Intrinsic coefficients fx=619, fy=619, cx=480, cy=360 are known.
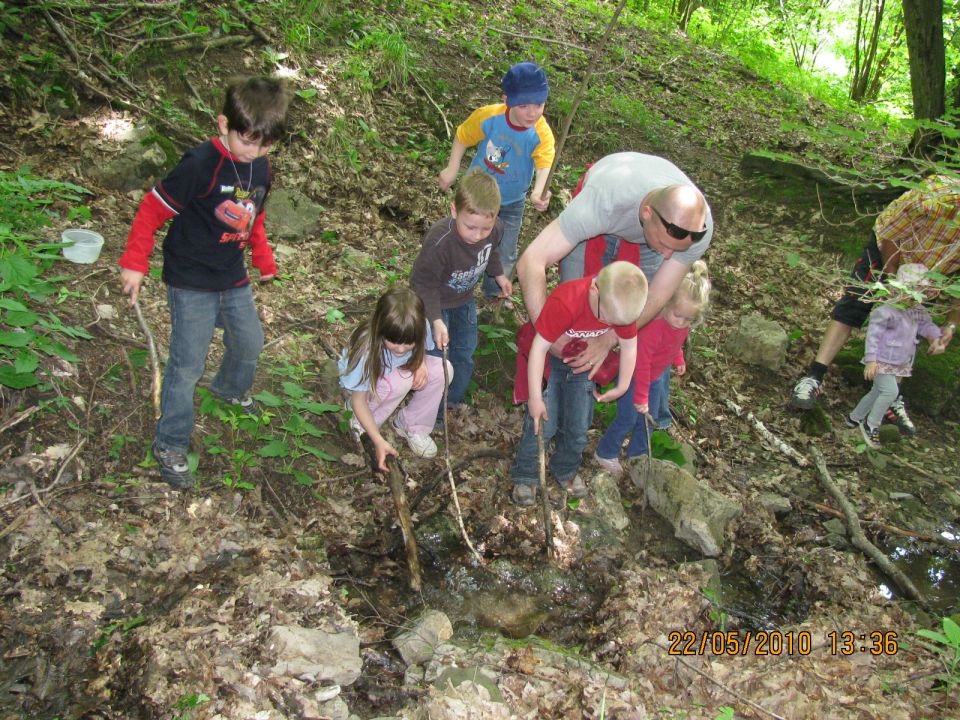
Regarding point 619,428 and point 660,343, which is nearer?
point 660,343

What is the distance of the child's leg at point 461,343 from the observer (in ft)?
13.6

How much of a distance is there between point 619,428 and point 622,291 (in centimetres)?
151

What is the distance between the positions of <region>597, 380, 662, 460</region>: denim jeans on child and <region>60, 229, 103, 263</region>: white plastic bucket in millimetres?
3536

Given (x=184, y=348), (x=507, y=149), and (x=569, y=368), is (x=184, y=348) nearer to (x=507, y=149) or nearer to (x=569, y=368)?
(x=569, y=368)

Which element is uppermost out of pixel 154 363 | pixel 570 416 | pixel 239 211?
pixel 239 211

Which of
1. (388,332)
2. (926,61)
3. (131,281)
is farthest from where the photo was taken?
(926,61)

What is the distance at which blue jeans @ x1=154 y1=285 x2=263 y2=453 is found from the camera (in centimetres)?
313

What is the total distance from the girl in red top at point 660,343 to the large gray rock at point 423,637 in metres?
1.82

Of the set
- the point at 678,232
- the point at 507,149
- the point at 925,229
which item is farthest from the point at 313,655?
the point at 925,229

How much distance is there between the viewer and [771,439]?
17.4 feet

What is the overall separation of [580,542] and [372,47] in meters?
6.18

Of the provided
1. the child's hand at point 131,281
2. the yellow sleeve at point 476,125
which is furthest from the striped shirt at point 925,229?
the child's hand at point 131,281

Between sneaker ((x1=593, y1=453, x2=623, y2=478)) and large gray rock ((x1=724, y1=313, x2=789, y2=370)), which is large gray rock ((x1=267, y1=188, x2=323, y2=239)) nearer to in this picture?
sneaker ((x1=593, y1=453, x2=623, y2=478))

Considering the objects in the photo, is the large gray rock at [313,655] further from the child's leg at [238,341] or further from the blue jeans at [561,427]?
the blue jeans at [561,427]
